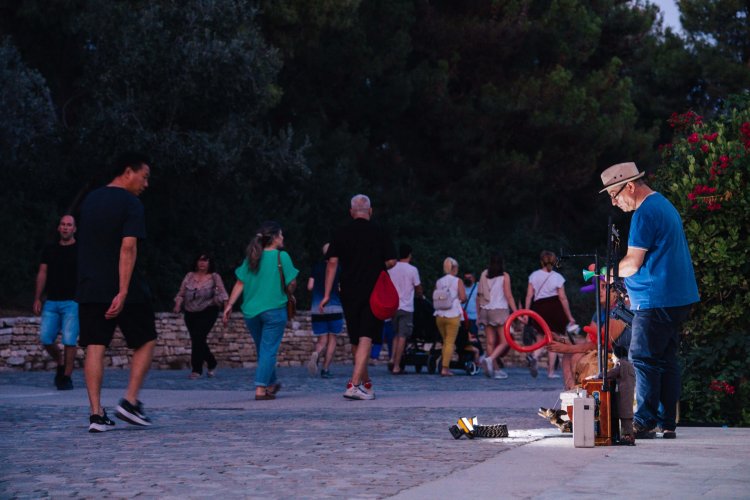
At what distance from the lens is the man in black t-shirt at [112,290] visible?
10164 millimetres

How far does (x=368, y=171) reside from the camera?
121 feet

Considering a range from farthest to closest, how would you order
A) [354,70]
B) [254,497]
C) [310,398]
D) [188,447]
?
1. [354,70]
2. [310,398]
3. [188,447]
4. [254,497]

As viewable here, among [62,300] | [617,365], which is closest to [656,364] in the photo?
[617,365]

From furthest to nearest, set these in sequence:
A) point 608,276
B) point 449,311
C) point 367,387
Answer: point 449,311, point 367,387, point 608,276

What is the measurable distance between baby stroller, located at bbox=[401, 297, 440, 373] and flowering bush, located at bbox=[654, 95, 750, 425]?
422 inches

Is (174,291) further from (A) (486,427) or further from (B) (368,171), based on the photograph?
(A) (486,427)

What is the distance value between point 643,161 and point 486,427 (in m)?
32.4

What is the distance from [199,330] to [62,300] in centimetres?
346

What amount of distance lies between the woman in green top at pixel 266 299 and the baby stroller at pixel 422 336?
23.4 feet

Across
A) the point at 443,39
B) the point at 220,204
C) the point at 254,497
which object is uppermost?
the point at 443,39

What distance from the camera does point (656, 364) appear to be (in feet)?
30.0

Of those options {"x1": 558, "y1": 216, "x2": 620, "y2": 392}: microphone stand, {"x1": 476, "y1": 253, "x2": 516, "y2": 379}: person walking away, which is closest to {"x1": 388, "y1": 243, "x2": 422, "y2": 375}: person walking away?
{"x1": 476, "y1": 253, "x2": 516, "y2": 379}: person walking away

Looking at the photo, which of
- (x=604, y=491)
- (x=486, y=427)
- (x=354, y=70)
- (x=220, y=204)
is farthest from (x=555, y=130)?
(x=604, y=491)

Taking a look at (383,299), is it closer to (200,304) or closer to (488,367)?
→ (200,304)
